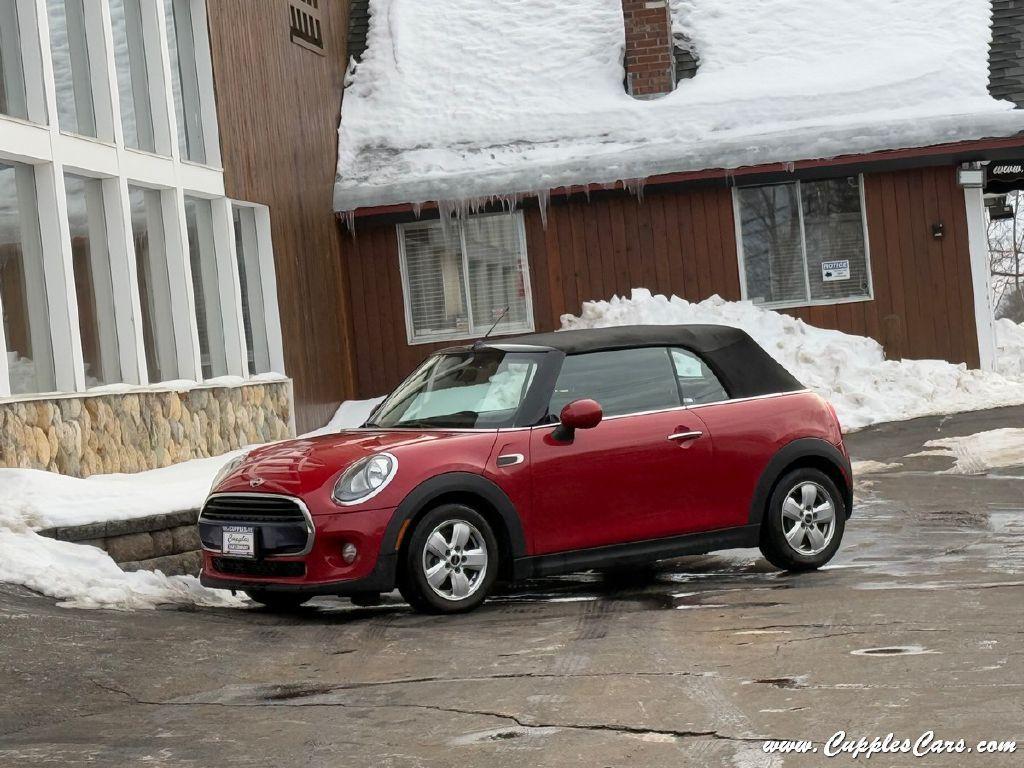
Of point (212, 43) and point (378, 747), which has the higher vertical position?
point (212, 43)

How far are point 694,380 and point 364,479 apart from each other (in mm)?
2208

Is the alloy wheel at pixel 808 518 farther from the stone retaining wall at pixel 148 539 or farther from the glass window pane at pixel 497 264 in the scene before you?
the glass window pane at pixel 497 264

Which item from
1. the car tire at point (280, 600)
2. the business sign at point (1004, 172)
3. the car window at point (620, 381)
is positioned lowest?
the car tire at point (280, 600)

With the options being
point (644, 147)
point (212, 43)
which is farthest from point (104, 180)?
point (644, 147)

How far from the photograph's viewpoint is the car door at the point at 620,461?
27.2 feet

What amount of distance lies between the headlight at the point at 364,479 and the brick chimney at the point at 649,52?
1463 centimetres

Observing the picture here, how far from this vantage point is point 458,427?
27.5 ft

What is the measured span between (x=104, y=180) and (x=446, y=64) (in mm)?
9499

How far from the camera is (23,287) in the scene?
41.0 feet

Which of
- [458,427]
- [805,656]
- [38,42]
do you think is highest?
[38,42]

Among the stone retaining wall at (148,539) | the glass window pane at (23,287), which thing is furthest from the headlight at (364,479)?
the glass window pane at (23,287)

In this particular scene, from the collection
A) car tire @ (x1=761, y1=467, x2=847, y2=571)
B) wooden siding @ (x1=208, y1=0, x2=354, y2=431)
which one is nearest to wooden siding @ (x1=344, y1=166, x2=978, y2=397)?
wooden siding @ (x1=208, y1=0, x2=354, y2=431)

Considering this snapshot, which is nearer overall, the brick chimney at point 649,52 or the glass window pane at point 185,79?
the glass window pane at point 185,79

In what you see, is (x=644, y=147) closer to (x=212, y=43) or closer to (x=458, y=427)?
(x=212, y=43)
